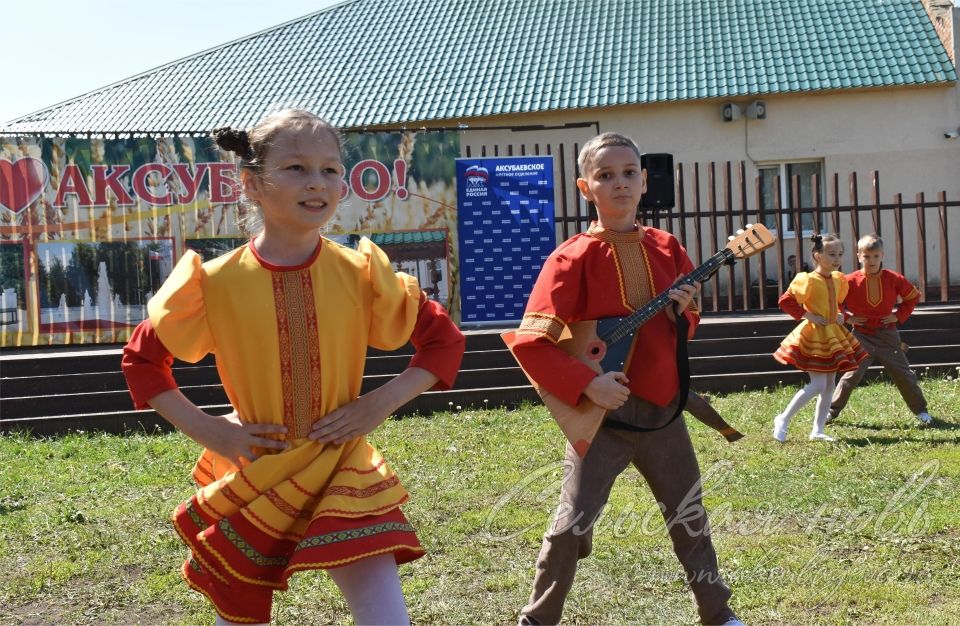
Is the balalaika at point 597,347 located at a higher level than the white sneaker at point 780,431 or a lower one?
higher

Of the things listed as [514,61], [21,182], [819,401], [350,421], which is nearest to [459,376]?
[819,401]

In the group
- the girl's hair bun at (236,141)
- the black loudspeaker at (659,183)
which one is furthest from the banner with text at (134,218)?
the girl's hair bun at (236,141)

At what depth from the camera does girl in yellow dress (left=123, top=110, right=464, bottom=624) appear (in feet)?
8.69

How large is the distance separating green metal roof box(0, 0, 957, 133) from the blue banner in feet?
22.4

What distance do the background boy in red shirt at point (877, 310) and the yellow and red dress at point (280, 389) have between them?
6995mm

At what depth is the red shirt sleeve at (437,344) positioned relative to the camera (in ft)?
9.18

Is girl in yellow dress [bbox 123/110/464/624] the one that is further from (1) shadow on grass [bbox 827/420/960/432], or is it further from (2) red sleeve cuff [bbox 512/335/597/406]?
(1) shadow on grass [bbox 827/420/960/432]

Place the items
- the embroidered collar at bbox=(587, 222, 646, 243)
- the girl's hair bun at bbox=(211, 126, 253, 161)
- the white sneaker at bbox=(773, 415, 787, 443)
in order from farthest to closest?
the white sneaker at bbox=(773, 415, 787, 443) < the embroidered collar at bbox=(587, 222, 646, 243) < the girl's hair bun at bbox=(211, 126, 253, 161)

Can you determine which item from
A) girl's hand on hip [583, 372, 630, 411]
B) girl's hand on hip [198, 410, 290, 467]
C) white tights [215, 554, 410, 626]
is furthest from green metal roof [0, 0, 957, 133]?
white tights [215, 554, 410, 626]

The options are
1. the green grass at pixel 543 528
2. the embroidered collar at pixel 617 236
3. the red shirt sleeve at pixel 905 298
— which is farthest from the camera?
the red shirt sleeve at pixel 905 298

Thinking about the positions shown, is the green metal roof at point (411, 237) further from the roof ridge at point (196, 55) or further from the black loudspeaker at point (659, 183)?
the roof ridge at point (196, 55)

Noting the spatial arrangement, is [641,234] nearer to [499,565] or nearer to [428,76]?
[499,565]

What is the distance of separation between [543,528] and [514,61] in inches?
712

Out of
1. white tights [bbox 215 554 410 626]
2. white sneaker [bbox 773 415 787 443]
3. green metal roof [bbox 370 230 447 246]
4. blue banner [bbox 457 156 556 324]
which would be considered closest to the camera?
white tights [bbox 215 554 410 626]
